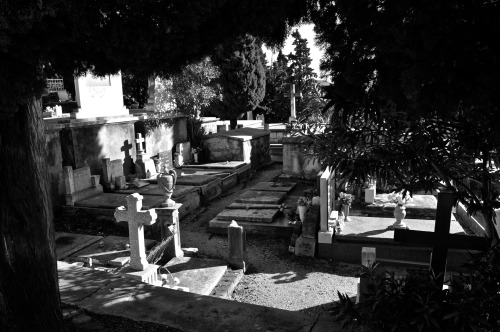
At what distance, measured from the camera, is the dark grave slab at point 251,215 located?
→ 923 cm

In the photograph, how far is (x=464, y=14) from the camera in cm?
204

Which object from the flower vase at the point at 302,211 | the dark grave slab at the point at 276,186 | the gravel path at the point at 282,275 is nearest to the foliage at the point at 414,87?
the gravel path at the point at 282,275

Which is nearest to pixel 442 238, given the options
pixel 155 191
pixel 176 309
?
pixel 176 309

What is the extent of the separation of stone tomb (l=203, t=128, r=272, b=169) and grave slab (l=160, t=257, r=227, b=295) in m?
9.25

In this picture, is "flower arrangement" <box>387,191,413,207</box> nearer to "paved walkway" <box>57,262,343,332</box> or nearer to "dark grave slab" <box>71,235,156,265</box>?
"dark grave slab" <box>71,235,156,265</box>

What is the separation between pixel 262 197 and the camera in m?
11.0

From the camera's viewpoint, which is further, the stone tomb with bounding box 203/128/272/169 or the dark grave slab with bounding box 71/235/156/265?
the stone tomb with bounding box 203/128/272/169

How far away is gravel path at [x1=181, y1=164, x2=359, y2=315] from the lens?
6.26 metres

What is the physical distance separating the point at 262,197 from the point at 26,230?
8.43 m

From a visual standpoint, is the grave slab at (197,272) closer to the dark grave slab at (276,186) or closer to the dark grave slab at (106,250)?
the dark grave slab at (106,250)

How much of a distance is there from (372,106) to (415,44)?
0.66 metres

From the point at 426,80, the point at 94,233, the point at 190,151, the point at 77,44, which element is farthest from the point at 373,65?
the point at 190,151

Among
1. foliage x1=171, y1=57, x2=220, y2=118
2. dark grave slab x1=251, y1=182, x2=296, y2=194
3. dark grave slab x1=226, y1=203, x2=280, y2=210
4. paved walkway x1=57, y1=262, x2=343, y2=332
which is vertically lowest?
dark grave slab x1=226, y1=203, x2=280, y2=210

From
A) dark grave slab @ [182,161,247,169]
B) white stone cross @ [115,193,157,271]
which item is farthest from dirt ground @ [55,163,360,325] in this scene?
dark grave slab @ [182,161,247,169]
